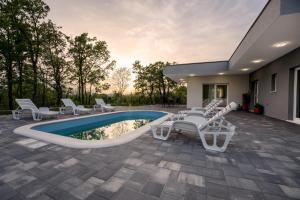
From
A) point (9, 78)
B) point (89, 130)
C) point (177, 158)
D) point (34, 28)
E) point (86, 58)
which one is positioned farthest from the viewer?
point (86, 58)

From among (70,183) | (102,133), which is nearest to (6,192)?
(70,183)

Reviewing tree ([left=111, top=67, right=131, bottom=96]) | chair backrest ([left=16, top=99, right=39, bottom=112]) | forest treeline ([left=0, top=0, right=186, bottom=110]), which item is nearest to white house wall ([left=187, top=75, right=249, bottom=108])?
forest treeline ([left=0, top=0, right=186, bottom=110])

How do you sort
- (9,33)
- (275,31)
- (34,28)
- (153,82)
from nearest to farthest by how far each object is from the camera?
(275,31) < (9,33) < (34,28) < (153,82)

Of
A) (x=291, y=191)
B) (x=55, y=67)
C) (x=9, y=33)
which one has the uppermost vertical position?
(x=9, y=33)

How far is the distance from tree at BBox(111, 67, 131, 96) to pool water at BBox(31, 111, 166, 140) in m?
9.92

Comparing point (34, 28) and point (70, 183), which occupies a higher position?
point (34, 28)

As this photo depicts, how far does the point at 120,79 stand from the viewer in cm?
1909

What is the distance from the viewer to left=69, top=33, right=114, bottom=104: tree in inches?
509

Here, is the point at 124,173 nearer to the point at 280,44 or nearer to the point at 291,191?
the point at 291,191

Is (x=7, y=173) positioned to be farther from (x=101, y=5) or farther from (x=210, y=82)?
(x=210, y=82)

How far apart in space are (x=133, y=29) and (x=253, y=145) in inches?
361

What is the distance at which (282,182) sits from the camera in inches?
72.6

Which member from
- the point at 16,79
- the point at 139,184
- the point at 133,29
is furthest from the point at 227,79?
the point at 16,79

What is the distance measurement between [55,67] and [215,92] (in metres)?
14.2
